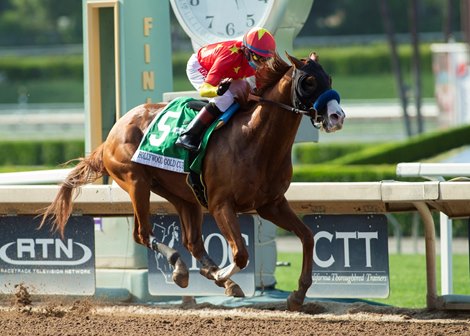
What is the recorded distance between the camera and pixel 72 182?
681 centimetres

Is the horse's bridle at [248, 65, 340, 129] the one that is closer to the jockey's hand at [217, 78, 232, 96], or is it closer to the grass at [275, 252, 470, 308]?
the jockey's hand at [217, 78, 232, 96]

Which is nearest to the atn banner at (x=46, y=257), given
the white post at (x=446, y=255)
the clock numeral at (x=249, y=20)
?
the clock numeral at (x=249, y=20)

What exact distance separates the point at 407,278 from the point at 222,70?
3887 millimetres

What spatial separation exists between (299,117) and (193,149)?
65 cm

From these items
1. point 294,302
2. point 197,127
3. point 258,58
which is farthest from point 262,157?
point 294,302

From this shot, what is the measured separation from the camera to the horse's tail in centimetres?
679

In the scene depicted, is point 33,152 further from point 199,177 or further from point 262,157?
point 262,157

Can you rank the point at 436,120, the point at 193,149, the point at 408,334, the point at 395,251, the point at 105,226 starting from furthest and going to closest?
the point at 436,120 < the point at 395,251 < the point at 105,226 < the point at 193,149 < the point at 408,334

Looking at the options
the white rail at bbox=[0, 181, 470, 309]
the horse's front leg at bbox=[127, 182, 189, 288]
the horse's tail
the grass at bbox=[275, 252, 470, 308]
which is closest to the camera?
the white rail at bbox=[0, 181, 470, 309]

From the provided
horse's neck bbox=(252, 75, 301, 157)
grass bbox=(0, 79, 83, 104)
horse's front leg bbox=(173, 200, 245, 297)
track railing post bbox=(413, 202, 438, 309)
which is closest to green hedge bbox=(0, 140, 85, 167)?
grass bbox=(0, 79, 83, 104)

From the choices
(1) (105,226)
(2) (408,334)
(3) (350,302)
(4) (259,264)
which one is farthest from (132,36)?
(2) (408,334)

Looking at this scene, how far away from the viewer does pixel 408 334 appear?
19.0 feet

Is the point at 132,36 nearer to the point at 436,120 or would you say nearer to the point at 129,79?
the point at 129,79

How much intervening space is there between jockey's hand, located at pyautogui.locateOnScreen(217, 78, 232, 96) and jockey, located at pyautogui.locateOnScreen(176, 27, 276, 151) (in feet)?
0.04
